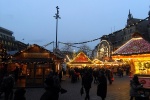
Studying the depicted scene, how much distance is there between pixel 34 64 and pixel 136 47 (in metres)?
10.4

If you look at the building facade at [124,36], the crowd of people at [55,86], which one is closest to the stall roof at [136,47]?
the crowd of people at [55,86]

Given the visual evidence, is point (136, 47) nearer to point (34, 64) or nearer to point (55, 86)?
point (34, 64)

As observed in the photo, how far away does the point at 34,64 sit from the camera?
992 inches

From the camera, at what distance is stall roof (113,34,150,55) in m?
18.9

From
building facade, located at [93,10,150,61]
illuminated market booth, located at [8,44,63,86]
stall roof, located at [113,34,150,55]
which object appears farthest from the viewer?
building facade, located at [93,10,150,61]

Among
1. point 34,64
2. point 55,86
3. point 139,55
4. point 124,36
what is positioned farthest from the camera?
point 124,36

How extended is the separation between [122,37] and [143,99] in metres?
89.4

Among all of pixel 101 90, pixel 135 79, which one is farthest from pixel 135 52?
pixel 101 90

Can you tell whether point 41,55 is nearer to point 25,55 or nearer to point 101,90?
point 25,55

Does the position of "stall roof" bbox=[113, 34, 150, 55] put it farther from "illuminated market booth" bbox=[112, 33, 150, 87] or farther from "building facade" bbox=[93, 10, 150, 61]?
"building facade" bbox=[93, 10, 150, 61]

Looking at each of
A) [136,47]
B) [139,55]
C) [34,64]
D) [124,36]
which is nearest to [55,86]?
[139,55]

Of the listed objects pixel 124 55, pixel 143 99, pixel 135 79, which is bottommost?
pixel 143 99

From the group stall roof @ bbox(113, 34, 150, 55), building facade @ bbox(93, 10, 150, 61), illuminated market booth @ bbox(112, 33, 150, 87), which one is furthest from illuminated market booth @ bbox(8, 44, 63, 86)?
building facade @ bbox(93, 10, 150, 61)

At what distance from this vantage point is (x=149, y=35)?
87.8 meters
